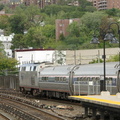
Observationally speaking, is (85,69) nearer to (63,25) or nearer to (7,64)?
(7,64)

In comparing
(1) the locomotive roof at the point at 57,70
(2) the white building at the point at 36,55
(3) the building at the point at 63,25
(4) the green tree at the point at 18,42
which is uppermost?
(3) the building at the point at 63,25

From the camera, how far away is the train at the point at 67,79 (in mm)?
35844

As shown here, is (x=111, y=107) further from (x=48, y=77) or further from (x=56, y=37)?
(x=56, y=37)

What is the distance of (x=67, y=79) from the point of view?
4291 centimetres

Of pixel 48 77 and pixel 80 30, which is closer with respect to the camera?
pixel 48 77

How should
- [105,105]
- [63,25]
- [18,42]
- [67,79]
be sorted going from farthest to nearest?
[63,25]
[18,42]
[67,79]
[105,105]

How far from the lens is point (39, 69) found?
50406mm

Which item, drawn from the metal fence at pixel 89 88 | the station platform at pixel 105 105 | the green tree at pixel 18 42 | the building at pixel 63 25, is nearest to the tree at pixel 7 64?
the metal fence at pixel 89 88

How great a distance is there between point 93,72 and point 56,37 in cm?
16034

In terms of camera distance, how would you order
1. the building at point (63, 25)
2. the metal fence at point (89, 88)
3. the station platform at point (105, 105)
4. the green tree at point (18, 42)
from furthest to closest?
the building at point (63, 25) < the green tree at point (18, 42) < the metal fence at point (89, 88) < the station platform at point (105, 105)

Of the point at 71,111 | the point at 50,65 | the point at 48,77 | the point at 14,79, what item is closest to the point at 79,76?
the point at 71,111

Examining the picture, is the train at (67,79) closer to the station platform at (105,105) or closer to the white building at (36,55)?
the station platform at (105,105)

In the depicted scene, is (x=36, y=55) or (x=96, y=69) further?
(x=36, y=55)

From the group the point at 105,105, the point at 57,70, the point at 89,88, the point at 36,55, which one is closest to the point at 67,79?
the point at 57,70
